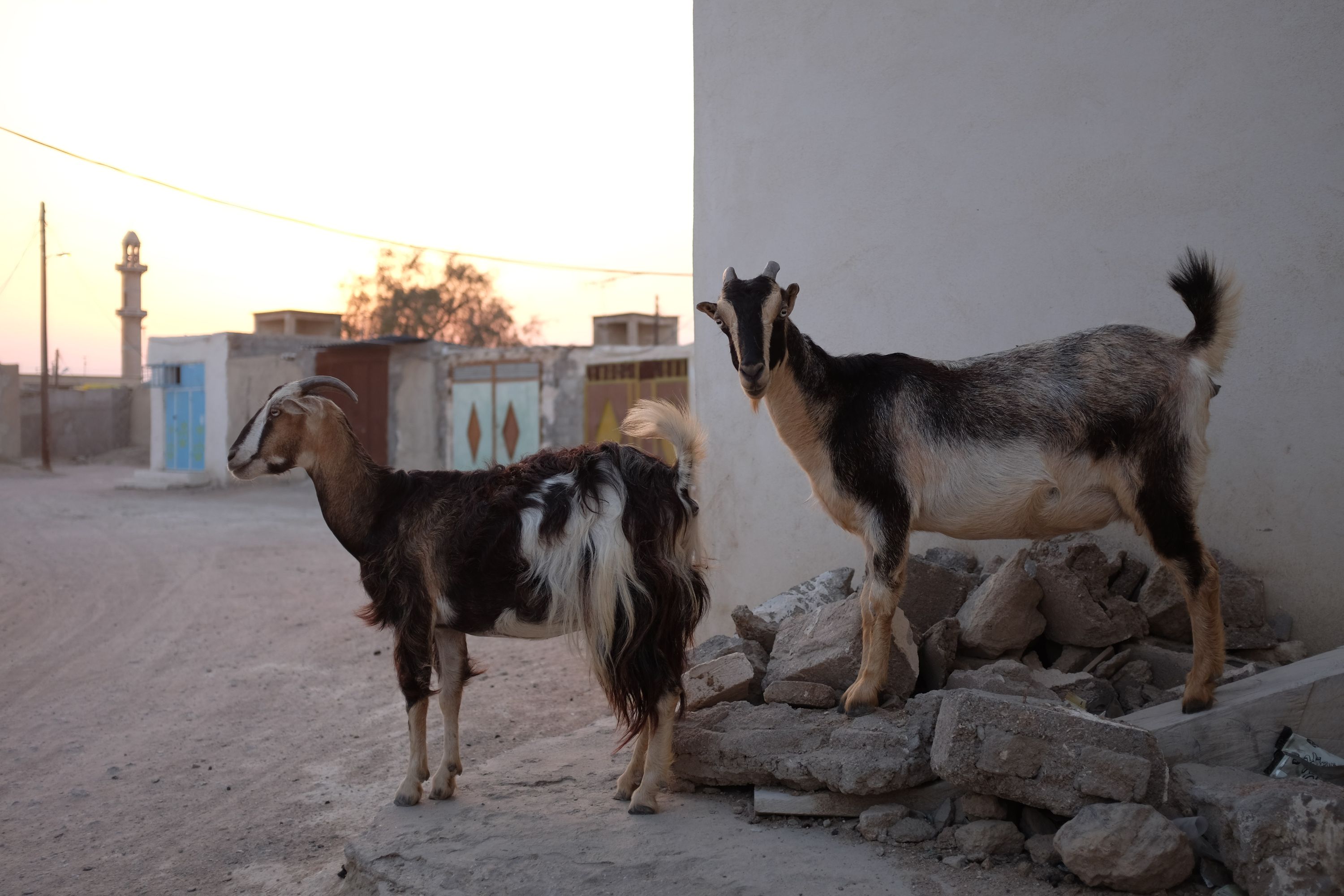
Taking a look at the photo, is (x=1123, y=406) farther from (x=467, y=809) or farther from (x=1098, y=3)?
(x=467, y=809)

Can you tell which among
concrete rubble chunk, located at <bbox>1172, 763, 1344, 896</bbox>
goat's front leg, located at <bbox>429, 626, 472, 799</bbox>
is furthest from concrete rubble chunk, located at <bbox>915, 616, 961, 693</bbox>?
goat's front leg, located at <bbox>429, 626, 472, 799</bbox>

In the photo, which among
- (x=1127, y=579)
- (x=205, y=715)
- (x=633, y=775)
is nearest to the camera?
(x=633, y=775)

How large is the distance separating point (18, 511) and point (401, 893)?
15.1 meters

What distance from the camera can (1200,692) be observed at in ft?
11.9

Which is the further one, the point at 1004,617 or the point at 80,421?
the point at 80,421

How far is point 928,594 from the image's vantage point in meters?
4.80

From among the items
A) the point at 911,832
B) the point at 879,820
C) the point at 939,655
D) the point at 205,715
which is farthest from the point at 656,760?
the point at 205,715

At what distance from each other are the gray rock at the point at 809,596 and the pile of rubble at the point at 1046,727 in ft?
0.21

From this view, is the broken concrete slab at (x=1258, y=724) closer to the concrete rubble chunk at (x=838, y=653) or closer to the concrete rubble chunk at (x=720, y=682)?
the concrete rubble chunk at (x=838, y=653)

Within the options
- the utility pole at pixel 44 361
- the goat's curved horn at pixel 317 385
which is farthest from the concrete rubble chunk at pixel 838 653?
the utility pole at pixel 44 361

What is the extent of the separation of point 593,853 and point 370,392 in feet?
57.8

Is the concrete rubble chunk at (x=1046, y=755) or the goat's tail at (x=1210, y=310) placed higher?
the goat's tail at (x=1210, y=310)

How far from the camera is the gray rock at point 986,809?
11.2 ft

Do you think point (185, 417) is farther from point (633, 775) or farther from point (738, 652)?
point (633, 775)
